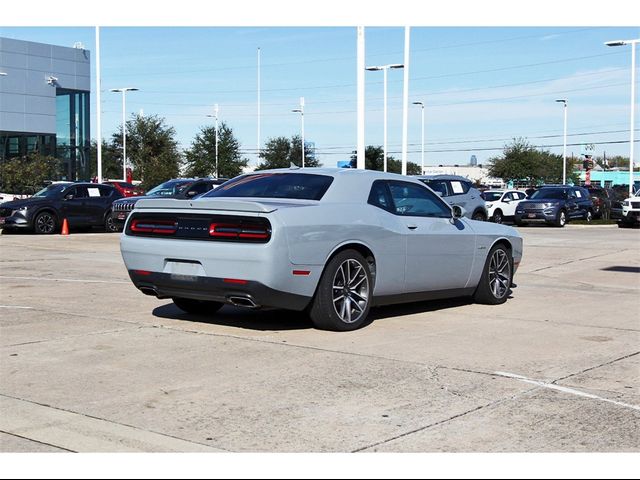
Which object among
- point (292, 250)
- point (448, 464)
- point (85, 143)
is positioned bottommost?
point (448, 464)

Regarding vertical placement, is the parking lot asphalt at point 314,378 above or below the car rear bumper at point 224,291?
below

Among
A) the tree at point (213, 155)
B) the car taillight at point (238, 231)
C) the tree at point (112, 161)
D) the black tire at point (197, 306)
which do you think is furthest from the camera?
the tree at point (112, 161)

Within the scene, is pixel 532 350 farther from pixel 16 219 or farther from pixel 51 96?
pixel 51 96

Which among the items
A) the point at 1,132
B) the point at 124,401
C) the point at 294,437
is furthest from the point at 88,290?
the point at 1,132

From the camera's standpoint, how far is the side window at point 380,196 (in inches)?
354

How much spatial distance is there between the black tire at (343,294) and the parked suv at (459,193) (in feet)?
51.2

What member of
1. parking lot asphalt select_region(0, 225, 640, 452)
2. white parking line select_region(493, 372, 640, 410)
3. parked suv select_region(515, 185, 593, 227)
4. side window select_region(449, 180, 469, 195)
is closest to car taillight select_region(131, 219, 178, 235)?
parking lot asphalt select_region(0, 225, 640, 452)

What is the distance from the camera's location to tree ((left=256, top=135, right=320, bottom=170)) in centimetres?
8256

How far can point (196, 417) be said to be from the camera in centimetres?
543

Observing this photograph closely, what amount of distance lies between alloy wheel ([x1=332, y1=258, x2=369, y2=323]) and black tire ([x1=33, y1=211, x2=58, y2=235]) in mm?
17994

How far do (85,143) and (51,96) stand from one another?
4324 mm

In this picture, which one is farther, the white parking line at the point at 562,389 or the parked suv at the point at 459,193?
the parked suv at the point at 459,193

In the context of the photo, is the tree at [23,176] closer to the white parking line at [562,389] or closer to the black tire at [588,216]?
the black tire at [588,216]

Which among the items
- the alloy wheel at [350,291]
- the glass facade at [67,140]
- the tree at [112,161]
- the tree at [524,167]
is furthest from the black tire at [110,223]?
the tree at [524,167]
